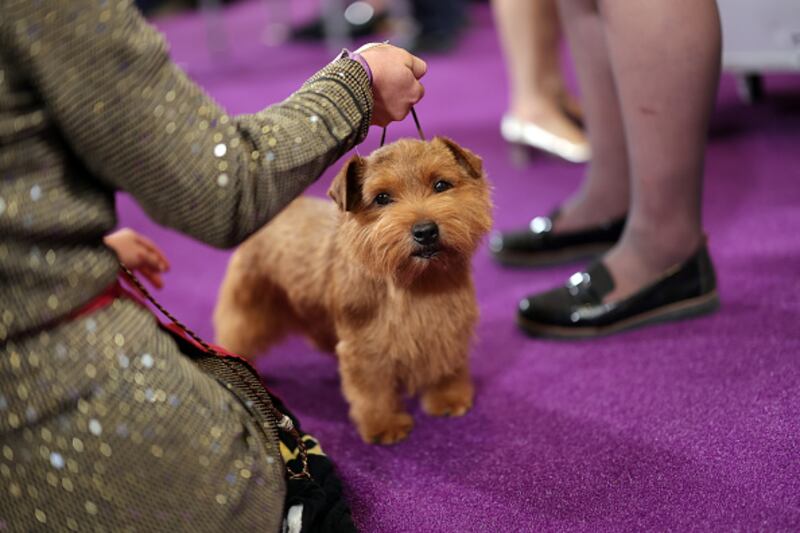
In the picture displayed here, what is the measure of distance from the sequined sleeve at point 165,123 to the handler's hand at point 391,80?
0.05 meters

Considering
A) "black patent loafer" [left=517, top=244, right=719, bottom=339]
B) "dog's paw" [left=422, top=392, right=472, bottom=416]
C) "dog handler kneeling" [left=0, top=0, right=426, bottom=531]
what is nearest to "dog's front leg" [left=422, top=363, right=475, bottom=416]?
"dog's paw" [left=422, top=392, right=472, bottom=416]

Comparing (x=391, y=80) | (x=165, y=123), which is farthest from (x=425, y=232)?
(x=165, y=123)

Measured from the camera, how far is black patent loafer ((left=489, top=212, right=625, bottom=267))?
1838 mm

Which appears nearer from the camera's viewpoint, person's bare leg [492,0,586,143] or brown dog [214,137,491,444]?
brown dog [214,137,491,444]

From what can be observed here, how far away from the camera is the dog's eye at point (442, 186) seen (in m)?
1.18

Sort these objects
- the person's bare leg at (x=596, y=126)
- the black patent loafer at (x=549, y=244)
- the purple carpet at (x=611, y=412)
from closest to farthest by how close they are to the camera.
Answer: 1. the purple carpet at (x=611, y=412)
2. the person's bare leg at (x=596, y=126)
3. the black patent loafer at (x=549, y=244)

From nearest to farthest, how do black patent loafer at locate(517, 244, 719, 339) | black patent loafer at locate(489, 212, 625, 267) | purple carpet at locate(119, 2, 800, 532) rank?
purple carpet at locate(119, 2, 800, 532) → black patent loafer at locate(517, 244, 719, 339) → black patent loafer at locate(489, 212, 625, 267)

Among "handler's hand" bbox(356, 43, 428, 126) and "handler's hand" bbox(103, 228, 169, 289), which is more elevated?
"handler's hand" bbox(356, 43, 428, 126)

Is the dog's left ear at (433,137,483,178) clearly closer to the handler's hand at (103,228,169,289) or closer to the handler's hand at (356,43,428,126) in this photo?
the handler's hand at (356,43,428,126)

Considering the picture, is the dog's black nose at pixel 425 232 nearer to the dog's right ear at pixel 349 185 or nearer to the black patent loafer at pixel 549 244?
the dog's right ear at pixel 349 185

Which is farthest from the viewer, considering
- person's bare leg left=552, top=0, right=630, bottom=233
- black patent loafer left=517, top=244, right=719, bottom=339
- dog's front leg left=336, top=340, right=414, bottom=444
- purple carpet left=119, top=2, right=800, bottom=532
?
person's bare leg left=552, top=0, right=630, bottom=233

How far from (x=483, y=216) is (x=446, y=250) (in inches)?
3.1

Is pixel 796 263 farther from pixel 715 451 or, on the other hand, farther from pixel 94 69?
pixel 94 69

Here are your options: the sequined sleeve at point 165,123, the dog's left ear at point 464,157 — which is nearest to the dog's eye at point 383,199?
the dog's left ear at point 464,157
